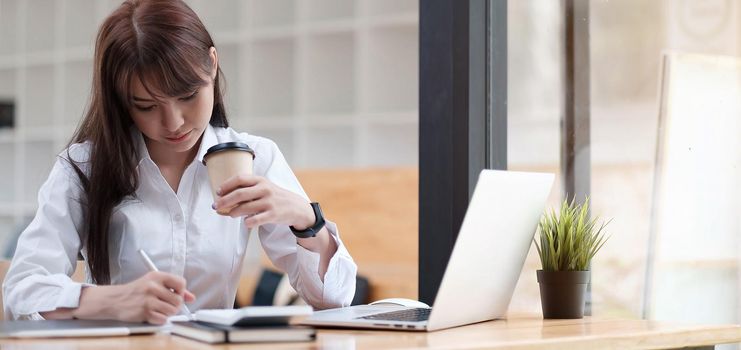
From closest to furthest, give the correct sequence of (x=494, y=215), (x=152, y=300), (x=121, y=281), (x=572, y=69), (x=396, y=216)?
(x=152, y=300) < (x=494, y=215) < (x=121, y=281) < (x=572, y=69) < (x=396, y=216)

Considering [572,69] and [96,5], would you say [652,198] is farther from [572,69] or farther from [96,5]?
[96,5]

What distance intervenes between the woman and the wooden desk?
33 centimetres

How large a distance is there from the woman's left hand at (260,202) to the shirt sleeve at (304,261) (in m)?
0.16

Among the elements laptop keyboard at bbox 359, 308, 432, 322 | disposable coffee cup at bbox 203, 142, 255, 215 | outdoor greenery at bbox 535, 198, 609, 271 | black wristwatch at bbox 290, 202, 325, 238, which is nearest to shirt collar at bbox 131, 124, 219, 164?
black wristwatch at bbox 290, 202, 325, 238

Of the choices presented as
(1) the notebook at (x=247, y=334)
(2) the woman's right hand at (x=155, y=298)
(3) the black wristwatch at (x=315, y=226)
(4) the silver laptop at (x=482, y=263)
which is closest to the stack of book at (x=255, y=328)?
(1) the notebook at (x=247, y=334)

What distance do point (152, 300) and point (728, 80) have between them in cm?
119

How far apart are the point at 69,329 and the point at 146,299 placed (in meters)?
0.11

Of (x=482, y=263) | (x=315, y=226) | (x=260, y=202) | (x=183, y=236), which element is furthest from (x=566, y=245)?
(x=183, y=236)

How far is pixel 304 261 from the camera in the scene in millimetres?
1816

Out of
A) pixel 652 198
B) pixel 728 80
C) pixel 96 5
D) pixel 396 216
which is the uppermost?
pixel 96 5

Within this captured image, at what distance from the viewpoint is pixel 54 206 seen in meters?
Answer: 1.74

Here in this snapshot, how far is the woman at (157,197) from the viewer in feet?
5.45

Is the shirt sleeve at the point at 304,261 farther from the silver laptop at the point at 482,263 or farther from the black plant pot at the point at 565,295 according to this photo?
the black plant pot at the point at 565,295

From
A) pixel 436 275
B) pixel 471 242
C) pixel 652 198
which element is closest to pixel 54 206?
pixel 471 242
